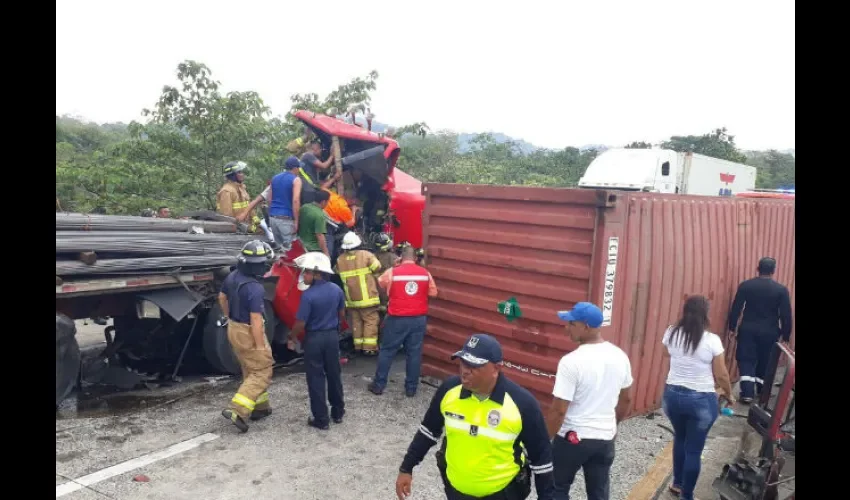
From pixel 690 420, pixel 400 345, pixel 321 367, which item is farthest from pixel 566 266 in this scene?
pixel 321 367

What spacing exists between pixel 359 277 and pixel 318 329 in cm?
181

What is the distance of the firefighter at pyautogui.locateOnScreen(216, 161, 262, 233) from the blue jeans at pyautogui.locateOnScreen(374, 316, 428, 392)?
9.53ft

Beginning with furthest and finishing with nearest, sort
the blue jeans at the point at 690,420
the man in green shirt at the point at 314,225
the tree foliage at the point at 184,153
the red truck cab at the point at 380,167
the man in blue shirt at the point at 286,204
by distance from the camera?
the tree foliage at the point at 184,153, the red truck cab at the point at 380,167, the man in blue shirt at the point at 286,204, the man in green shirt at the point at 314,225, the blue jeans at the point at 690,420

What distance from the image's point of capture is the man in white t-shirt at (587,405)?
369cm

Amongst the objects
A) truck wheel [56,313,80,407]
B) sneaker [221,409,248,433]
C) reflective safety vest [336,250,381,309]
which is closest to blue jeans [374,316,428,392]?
reflective safety vest [336,250,381,309]

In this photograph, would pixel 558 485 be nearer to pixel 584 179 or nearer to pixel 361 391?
pixel 361 391

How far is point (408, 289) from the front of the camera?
677 cm

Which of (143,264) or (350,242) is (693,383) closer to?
(350,242)

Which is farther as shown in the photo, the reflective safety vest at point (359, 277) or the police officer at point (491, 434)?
the reflective safety vest at point (359, 277)

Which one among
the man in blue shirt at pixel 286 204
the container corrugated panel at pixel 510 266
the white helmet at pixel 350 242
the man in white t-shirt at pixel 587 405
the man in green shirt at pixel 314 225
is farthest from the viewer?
the man in blue shirt at pixel 286 204

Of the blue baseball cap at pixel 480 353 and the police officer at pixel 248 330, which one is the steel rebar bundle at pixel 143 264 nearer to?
the police officer at pixel 248 330

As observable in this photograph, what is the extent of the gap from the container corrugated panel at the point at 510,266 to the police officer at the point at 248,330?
211 cm

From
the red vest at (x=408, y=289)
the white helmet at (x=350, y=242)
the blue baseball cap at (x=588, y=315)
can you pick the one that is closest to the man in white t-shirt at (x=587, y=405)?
the blue baseball cap at (x=588, y=315)
